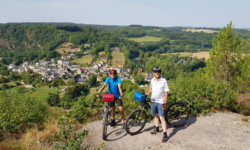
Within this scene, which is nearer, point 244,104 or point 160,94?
point 160,94

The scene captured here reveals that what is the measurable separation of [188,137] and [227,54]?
12720mm

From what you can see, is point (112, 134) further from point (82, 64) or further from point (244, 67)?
point (82, 64)

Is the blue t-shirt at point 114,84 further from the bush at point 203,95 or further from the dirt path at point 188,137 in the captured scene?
the bush at point 203,95

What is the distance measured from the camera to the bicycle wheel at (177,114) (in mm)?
6469

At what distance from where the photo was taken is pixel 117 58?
117688 millimetres

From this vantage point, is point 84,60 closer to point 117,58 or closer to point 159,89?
point 117,58

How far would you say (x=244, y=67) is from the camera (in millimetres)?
14398

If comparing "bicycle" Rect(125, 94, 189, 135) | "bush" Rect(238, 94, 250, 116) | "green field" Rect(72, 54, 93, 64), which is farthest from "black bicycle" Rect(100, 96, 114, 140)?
"green field" Rect(72, 54, 93, 64)

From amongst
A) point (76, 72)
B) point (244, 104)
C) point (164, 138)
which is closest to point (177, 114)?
point (164, 138)

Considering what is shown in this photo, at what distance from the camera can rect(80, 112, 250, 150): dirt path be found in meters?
5.21

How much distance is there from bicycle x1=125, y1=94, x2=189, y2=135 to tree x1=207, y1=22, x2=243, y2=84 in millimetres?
10354

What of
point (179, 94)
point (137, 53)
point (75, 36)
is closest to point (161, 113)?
point (179, 94)

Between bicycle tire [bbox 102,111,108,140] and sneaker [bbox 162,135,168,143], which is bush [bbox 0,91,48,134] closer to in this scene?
bicycle tire [bbox 102,111,108,140]

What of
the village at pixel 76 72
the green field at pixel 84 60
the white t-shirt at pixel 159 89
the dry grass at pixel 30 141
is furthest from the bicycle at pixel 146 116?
the green field at pixel 84 60
